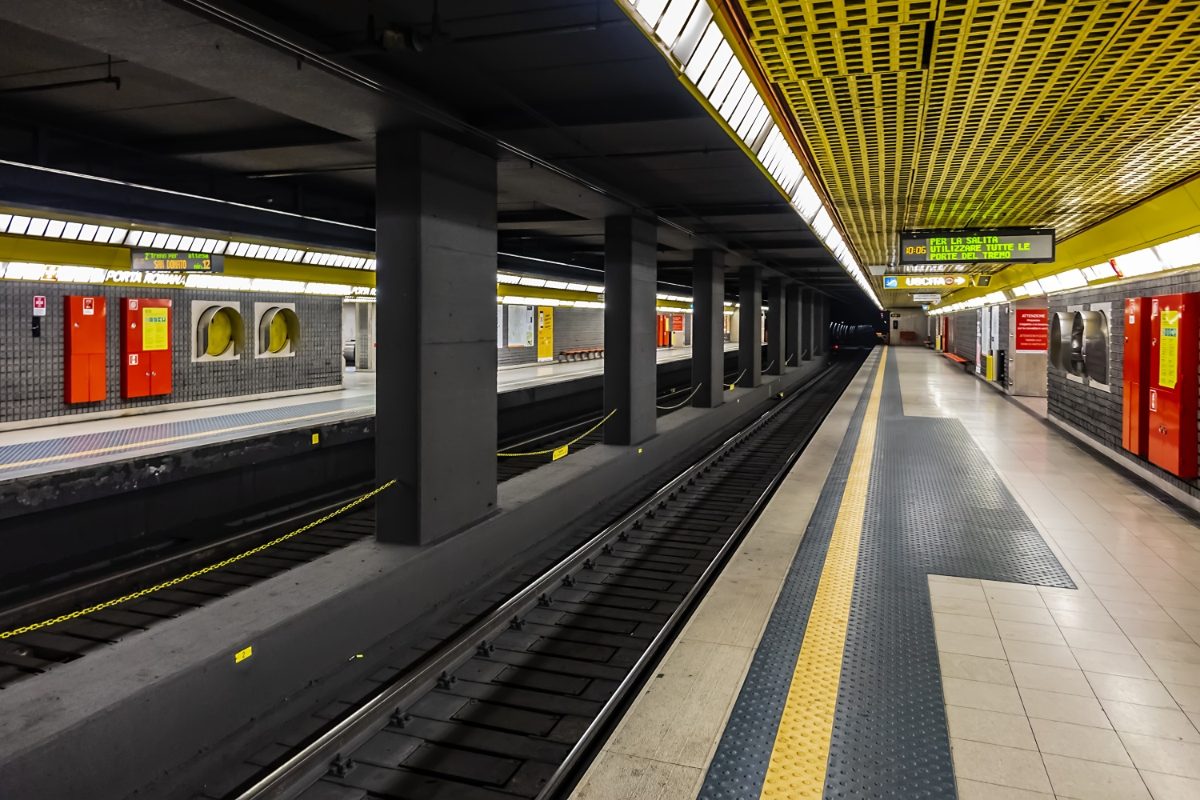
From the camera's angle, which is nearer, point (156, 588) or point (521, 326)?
point (156, 588)

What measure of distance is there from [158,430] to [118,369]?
2.39 metres

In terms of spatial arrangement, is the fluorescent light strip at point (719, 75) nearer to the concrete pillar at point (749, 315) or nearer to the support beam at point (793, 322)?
the concrete pillar at point (749, 315)

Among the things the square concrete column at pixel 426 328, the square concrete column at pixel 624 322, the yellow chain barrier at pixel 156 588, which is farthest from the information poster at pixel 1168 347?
the yellow chain barrier at pixel 156 588

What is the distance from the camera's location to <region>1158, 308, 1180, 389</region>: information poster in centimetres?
803

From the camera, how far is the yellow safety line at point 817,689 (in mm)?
3273

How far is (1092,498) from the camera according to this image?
27.9 feet

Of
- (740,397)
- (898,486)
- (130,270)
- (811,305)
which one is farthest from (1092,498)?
(811,305)

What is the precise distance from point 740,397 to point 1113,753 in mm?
13825

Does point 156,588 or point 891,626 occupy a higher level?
point 156,588

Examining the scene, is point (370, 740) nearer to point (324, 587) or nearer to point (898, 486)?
point (324, 587)

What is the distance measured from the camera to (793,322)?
3041 centimetres

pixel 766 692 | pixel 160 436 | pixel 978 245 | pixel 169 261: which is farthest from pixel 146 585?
pixel 978 245

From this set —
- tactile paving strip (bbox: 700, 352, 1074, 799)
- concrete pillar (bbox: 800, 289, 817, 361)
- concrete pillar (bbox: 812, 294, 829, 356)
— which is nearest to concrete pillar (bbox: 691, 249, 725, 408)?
tactile paving strip (bbox: 700, 352, 1074, 799)

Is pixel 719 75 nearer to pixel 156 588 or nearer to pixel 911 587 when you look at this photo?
pixel 911 587
